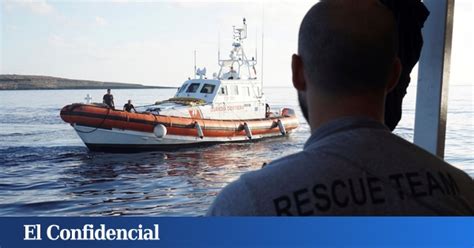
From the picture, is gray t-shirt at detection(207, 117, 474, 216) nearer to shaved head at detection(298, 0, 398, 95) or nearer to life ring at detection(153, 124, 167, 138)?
shaved head at detection(298, 0, 398, 95)

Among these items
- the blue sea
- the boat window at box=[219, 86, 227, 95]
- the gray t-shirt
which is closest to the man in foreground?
the gray t-shirt

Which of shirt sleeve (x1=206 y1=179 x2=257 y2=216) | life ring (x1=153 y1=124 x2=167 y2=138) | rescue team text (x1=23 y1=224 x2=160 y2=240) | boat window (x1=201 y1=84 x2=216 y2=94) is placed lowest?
life ring (x1=153 y1=124 x2=167 y2=138)

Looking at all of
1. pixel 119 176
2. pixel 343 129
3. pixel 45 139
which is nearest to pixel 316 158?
pixel 343 129

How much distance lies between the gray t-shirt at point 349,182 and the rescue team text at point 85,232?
0.50m

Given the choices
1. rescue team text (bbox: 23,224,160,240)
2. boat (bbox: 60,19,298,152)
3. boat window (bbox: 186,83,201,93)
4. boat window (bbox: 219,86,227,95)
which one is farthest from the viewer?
boat window (bbox: 186,83,201,93)

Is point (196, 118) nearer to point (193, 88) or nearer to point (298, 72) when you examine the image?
point (193, 88)

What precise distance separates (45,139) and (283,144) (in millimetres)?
7660

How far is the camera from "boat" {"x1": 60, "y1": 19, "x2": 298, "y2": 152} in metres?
11.2

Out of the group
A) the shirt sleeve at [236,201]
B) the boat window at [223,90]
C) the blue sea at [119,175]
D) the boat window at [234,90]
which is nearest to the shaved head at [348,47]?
the shirt sleeve at [236,201]

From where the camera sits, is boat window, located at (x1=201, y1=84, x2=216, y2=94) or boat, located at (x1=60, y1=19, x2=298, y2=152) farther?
boat window, located at (x1=201, y1=84, x2=216, y2=94)

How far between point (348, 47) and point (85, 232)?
0.85 m

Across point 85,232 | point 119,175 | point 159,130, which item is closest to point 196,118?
point 159,130

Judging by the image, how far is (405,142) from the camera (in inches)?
31.3

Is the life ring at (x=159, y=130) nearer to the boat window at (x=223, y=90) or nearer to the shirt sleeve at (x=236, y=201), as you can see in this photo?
the boat window at (x=223, y=90)
